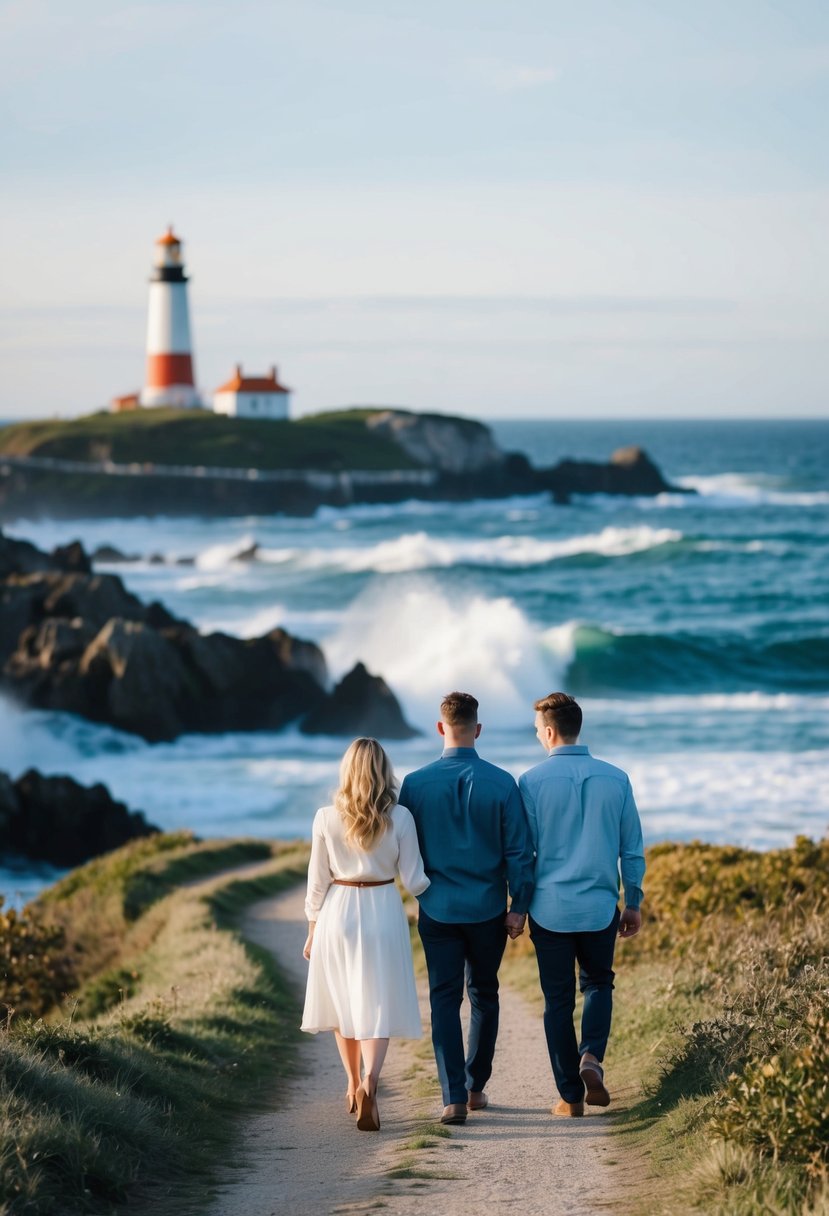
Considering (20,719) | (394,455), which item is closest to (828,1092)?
(20,719)

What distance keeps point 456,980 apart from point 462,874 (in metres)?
0.49

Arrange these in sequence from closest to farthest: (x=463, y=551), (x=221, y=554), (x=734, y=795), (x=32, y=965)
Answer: (x=32, y=965) < (x=734, y=795) < (x=463, y=551) < (x=221, y=554)

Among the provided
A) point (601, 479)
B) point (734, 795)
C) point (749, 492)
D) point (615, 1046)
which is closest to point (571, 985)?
point (615, 1046)

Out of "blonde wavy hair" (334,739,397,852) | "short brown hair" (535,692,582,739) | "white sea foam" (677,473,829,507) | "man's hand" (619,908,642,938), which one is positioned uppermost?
"white sea foam" (677,473,829,507)

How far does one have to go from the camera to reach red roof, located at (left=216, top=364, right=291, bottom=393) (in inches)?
4250

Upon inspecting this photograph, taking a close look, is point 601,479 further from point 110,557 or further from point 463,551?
point 110,557

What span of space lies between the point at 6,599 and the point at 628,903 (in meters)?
35.8

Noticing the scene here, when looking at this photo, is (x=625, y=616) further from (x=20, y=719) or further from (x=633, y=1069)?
(x=633, y=1069)

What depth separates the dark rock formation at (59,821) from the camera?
988 inches

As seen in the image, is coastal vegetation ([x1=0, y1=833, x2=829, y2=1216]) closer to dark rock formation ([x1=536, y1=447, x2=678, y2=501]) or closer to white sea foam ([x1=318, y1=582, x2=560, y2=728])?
white sea foam ([x1=318, y1=582, x2=560, y2=728])

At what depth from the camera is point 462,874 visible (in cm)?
657

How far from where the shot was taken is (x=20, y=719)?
35.3 m

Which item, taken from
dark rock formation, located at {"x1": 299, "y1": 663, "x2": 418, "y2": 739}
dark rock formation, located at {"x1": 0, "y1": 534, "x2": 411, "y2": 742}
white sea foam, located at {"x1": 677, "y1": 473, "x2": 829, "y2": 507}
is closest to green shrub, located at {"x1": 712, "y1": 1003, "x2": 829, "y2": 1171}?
dark rock formation, located at {"x1": 0, "y1": 534, "x2": 411, "y2": 742}

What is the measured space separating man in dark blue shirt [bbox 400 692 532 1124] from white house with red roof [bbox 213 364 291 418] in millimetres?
100936
